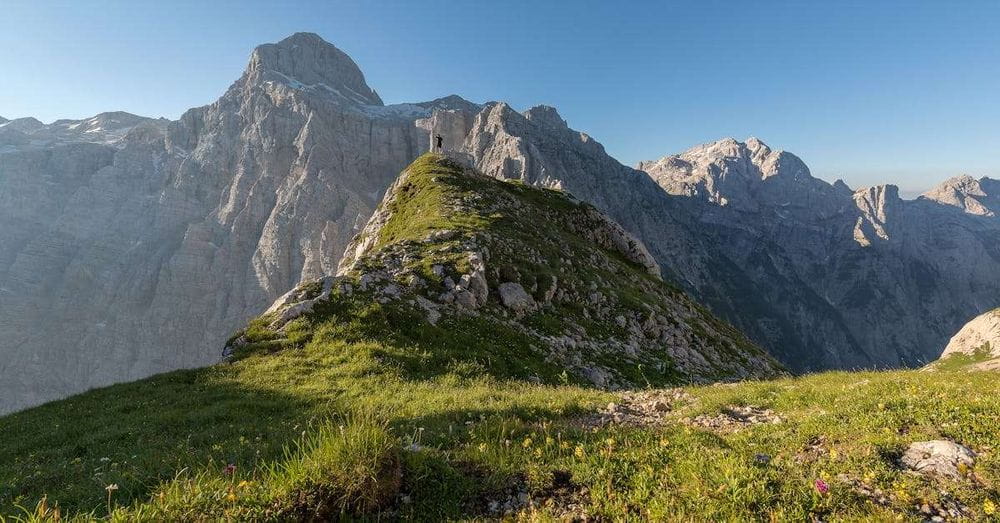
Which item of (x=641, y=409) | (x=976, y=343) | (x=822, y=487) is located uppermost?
(x=822, y=487)

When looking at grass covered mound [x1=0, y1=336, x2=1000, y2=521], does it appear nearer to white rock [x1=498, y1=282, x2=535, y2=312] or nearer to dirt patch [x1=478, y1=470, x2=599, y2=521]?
dirt patch [x1=478, y1=470, x2=599, y2=521]

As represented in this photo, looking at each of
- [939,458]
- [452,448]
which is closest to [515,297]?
[452,448]

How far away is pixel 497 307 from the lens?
28.0 m

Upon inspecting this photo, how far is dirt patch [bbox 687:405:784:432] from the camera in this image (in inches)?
390

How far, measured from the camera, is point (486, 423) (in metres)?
9.53

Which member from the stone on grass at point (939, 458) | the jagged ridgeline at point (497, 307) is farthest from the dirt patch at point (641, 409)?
the jagged ridgeline at point (497, 307)

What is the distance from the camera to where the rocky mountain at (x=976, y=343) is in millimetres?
111500

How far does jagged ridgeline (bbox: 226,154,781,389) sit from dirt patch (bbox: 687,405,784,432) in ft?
34.0

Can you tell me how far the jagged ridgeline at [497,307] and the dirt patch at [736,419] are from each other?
1037 cm

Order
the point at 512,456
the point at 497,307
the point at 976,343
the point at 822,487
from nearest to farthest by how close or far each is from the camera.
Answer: the point at 822,487
the point at 512,456
the point at 497,307
the point at 976,343

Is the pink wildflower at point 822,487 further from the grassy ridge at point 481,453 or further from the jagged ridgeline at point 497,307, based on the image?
the jagged ridgeline at point 497,307

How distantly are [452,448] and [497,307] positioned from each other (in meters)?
19.8

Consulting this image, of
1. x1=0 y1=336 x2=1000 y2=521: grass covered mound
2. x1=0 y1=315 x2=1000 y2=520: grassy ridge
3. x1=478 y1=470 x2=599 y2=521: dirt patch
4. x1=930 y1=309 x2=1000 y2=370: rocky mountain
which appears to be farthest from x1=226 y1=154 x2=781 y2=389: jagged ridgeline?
x1=930 y1=309 x2=1000 y2=370: rocky mountain

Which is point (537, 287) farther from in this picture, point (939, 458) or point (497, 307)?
point (939, 458)
